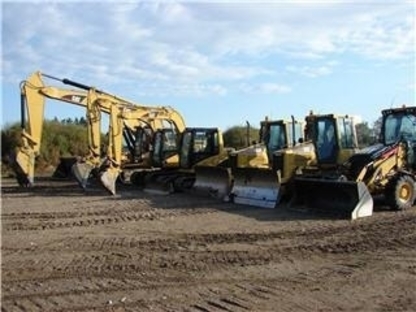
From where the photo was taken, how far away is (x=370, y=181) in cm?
1440

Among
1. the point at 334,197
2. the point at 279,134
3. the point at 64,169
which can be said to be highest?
the point at 279,134

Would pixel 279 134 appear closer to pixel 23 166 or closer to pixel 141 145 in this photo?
pixel 141 145

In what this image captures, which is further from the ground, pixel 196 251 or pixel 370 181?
pixel 370 181

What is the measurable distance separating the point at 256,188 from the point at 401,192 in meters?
3.67

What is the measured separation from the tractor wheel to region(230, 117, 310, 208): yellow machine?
2.68 metres

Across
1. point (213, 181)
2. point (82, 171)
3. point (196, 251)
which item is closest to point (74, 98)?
point (82, 171)

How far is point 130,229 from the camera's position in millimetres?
12422

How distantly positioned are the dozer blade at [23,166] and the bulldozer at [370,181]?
9231 millimetres

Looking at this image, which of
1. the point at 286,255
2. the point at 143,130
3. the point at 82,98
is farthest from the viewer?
the point at 143,130

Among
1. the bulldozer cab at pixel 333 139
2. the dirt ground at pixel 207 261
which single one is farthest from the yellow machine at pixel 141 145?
the bulldozer cab at pixel 333 139

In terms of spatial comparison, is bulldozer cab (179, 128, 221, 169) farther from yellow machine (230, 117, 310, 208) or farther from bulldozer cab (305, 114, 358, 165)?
bulldozer cab (305, 114, 358, 165)

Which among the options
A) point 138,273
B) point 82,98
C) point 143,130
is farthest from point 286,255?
point 143,130

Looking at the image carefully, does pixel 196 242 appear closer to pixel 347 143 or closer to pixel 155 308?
pixel 155 308

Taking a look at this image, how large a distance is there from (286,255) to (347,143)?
8.73 metres
